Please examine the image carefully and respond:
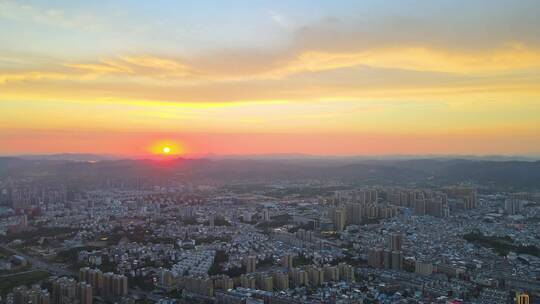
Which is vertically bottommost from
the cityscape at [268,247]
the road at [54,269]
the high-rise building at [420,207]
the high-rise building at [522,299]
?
the road at [54,269]

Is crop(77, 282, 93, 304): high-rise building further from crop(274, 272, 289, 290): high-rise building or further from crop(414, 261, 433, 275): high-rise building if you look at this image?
crop(414, 261, 433, 275): high-rise building

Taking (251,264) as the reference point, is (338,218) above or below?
above

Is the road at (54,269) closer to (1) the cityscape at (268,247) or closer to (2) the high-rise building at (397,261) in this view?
(1) the cityscape at (268,247)

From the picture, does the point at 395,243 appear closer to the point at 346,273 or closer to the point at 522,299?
the point at 346,273

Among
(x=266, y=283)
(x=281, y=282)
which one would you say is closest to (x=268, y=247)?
(x=281, y=282)

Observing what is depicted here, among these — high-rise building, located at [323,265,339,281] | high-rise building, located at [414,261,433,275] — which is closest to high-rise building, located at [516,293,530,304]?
high-rise building, located at [414,261,433,275]

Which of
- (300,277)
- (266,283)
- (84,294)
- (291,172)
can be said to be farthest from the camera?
(291,172)

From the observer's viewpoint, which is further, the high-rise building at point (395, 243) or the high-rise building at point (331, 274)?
the high-rise building at point (395, 243)

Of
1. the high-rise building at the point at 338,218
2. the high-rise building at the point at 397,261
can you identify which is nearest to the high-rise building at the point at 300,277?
the high-rise building at the point at 397,261

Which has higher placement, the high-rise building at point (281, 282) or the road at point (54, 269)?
the high-rise building at point (281, 282)

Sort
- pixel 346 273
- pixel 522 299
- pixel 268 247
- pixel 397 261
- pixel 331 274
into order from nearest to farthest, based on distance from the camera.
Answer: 1. pixel 522 299
2. pixel 331 274
3. pixel 346 273
4. pixel 397 261
5. pixel 268 247

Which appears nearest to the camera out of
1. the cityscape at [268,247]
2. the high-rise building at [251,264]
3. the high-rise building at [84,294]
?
the high-rise building at [84,294]
